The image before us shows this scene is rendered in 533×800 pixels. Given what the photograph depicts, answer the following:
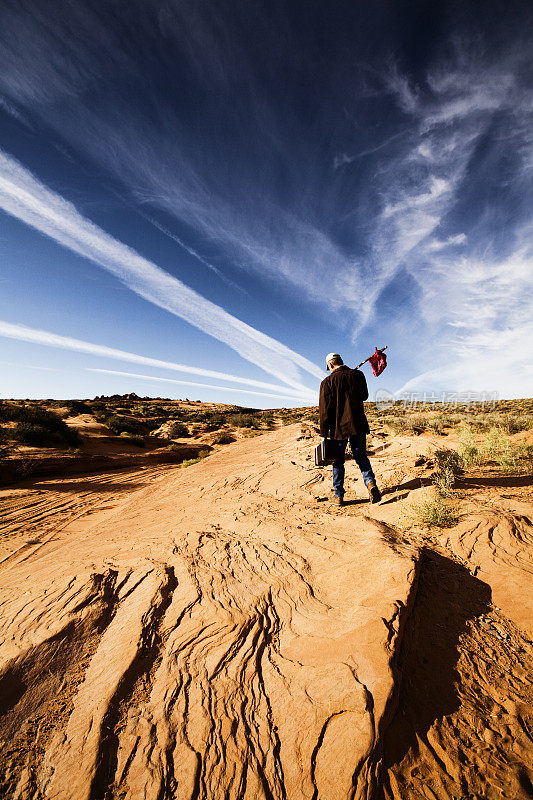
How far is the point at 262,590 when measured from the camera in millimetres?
2688

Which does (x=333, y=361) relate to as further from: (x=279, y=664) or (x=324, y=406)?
(x=279, y=664)

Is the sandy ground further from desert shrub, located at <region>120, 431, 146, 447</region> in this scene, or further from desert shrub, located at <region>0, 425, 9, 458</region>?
desert shrub, located at <region>120, 431, 146, 447</region>

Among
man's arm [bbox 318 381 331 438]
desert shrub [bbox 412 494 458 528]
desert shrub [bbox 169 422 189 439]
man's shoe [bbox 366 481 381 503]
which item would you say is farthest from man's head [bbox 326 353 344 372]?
desert shrub [bbox 169 422 189 439]

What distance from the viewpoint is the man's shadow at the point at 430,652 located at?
1568 mm

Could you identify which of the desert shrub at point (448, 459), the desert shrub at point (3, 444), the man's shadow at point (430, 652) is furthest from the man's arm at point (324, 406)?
the desert shrub at point (3, 444)

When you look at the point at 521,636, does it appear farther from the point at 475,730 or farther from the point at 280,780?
the point at 280,780

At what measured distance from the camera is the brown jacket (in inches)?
179

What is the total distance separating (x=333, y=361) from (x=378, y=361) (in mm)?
1215

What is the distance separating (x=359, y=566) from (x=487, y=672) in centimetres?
104

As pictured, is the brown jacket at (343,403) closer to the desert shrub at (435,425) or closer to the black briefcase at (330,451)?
the black briefcase at (330,451)

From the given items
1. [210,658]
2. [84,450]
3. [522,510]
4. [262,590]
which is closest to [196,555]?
[262,590]

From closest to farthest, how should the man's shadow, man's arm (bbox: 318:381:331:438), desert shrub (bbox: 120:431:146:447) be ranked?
the man's shadow → man's arm (bbox: 318:381:331:438) → desert shrub (bbox: 120:431:146:447)

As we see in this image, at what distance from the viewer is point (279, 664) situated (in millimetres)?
1961

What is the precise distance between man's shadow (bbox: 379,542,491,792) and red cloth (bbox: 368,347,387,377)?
346cm
